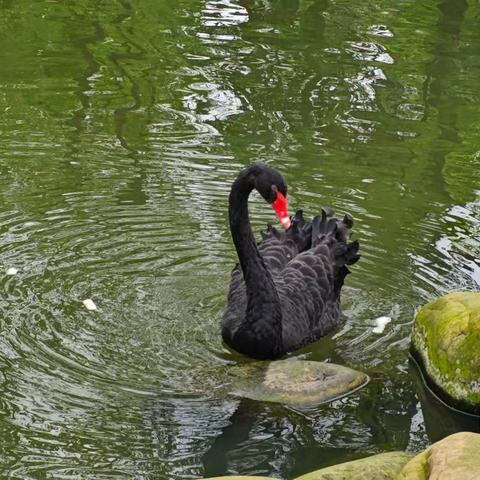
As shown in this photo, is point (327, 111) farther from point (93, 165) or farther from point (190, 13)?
point (190, 13)

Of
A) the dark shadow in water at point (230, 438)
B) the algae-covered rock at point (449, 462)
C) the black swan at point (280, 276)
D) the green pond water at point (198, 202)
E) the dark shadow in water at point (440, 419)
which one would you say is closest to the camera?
the algae-covered rock at point (449, 462)

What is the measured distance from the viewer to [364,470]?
15.7 ft

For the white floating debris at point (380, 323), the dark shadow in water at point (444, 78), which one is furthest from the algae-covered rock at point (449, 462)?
the dark shadow in water at point (444, 78)

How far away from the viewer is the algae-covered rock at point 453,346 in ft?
19.4

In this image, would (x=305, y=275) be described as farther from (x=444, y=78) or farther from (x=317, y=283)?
(x=444, y=78)

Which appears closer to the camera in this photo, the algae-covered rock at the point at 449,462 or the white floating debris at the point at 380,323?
the algae-covered rock at the point at 449,462

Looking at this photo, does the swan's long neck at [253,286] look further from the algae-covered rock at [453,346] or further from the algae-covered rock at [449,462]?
the algae-covered rock at [449,462]

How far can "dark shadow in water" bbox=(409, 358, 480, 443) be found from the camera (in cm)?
584

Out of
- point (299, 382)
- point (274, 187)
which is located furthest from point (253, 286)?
point (299, 382)

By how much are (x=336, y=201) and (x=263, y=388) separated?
292 cm

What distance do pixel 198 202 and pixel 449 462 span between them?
13.7 feet

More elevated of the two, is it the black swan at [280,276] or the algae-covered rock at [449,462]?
the algae-covered rock at [449,462]

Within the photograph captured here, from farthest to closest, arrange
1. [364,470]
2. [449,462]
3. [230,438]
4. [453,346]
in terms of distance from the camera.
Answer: [453,346] < [230,438] < [364,470] < [449,462]

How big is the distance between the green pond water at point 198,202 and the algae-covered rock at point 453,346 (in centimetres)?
14
